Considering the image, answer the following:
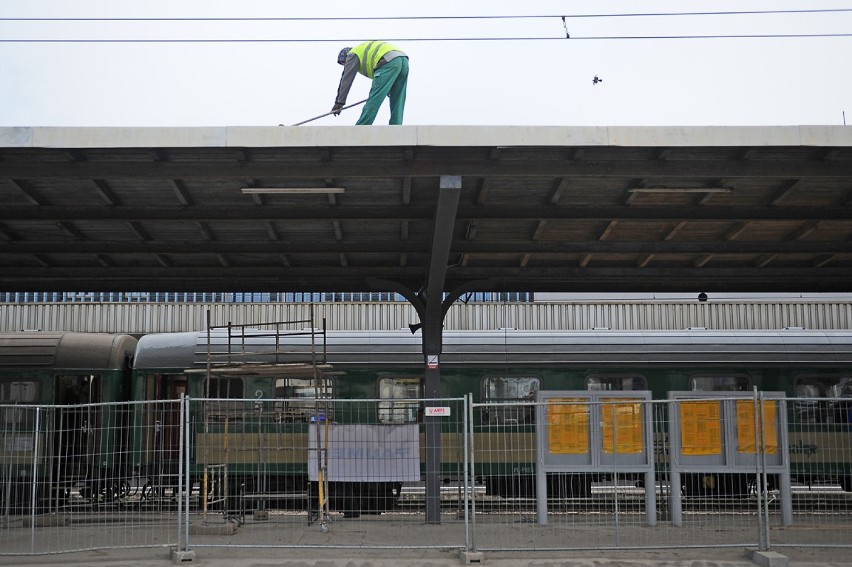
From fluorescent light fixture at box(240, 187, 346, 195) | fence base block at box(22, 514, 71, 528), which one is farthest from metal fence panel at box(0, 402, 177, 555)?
fluorescent light fixture at box(240, 187, 346, 195)

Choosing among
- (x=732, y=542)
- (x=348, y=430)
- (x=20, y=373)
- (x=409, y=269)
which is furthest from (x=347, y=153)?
(x=20, y=373)

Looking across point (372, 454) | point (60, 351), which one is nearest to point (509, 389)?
point (372, 454)

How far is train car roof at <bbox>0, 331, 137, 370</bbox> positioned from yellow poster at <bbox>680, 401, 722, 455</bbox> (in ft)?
32.8

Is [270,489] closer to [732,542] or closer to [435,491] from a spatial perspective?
[435,491]

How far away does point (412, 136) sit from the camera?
32.9 feet

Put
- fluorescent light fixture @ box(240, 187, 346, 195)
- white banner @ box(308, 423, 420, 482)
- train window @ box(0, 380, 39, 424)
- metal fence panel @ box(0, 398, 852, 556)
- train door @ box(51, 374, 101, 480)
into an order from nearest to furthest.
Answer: fluorescent light fixture @ box(240, 187, 346, 195)
metal fence panel @ box(0, 398, 852, 556)
white banner @ box(308, 423, 420, 482)
train door @ box(51, 374, 101, 480)
train window @ box(0, 380, 39, 424)

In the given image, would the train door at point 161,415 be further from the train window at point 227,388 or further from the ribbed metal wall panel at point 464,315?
the ribbed metal wall panel at point 464,315

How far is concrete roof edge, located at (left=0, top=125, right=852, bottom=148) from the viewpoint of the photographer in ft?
32.4

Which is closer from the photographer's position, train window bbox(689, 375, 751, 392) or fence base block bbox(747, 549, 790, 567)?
fence base block bbox(747, 549, 790, 567)

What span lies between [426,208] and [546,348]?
5044mm

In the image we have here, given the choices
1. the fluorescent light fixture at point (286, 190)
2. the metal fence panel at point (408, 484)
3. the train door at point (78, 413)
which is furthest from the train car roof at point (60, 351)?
the fluorescent light fixture at point (286, 190)

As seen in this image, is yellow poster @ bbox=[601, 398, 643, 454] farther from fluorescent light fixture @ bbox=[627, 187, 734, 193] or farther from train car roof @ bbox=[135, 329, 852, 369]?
train car roof @ bbox=[135, 329, 852, 369]

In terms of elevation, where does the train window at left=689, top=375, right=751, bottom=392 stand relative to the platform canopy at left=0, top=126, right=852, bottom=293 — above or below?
below

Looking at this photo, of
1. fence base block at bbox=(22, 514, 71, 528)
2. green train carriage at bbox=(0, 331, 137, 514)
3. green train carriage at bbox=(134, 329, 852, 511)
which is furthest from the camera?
green train carriage at bbox=(0, 331, 137, 514)
